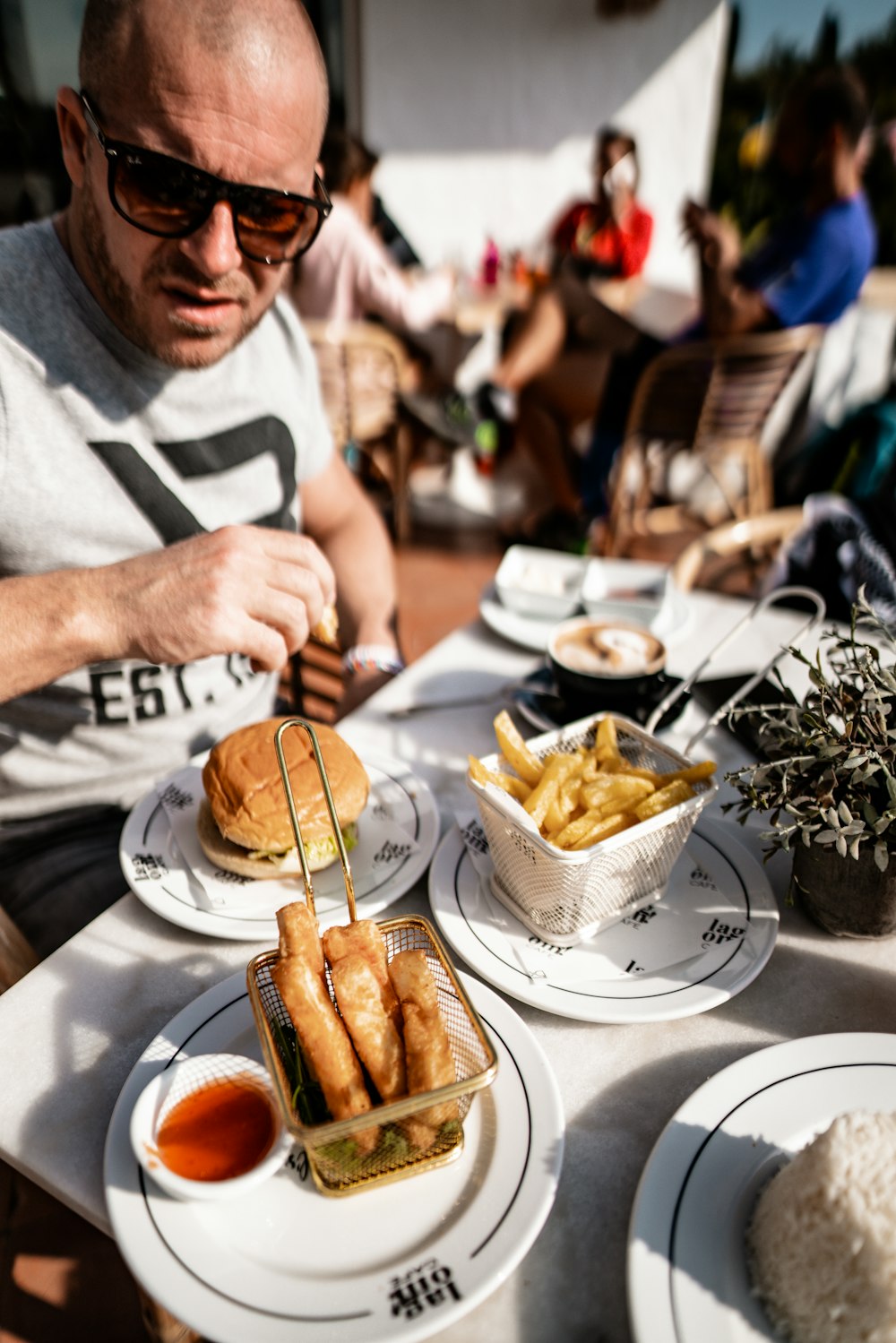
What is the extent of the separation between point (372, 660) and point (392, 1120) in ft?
4.00

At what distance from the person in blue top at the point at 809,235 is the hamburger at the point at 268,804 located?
385cm

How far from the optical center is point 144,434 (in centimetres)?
163

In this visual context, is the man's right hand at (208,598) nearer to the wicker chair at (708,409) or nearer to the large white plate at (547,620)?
the large white plate at (547,620)

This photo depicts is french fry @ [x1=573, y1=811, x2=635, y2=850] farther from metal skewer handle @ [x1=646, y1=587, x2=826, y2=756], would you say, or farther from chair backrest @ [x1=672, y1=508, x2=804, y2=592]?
chair backrest @ [x1=672, y1=508, x2=804, y2=592]

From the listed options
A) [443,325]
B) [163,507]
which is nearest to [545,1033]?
[163,507]

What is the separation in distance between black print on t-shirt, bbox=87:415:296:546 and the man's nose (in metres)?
0.34

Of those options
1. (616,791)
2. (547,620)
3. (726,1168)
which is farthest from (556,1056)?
(547,620)

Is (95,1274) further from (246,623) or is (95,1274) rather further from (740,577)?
(740,577)

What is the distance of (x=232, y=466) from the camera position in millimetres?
1767

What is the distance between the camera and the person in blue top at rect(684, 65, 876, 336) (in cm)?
402

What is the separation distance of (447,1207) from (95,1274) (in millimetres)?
1028

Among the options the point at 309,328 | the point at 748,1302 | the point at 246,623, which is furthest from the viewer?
the point at 309,328

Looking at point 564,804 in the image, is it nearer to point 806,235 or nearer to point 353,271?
point 806,235

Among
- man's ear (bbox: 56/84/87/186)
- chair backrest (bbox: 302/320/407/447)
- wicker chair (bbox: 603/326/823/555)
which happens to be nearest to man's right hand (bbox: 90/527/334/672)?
man's ear (bbox: 56/84/87/186)
